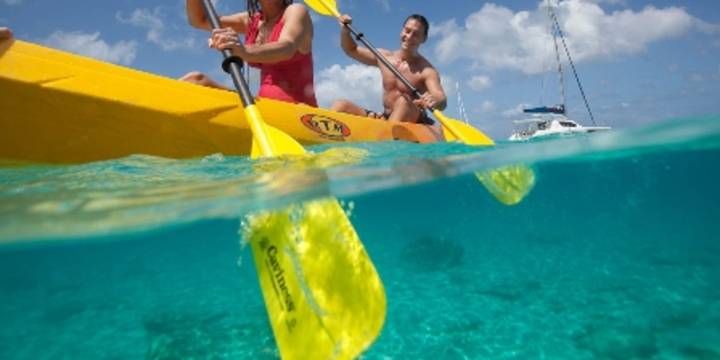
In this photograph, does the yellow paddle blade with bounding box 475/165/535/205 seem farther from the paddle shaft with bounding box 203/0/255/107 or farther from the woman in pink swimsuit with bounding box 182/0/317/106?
the paddle shaft with bounding box 203/0/255/107

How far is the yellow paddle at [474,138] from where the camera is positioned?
203 inches

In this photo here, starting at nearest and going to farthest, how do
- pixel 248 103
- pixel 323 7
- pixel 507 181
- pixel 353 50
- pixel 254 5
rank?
pixel 248 103
pixel 254 5
pixel 323 7
pixel 507 181
pixel 353 50

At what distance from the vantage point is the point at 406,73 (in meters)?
6.64

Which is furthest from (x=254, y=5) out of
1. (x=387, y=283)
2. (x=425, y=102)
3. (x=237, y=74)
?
(x=387, y=283)

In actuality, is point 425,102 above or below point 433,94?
below

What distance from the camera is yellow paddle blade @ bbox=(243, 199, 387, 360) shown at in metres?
1.90

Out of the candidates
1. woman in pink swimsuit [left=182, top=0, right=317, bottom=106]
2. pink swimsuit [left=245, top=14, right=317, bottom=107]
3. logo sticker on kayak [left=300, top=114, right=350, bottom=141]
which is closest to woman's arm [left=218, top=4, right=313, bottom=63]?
woman in pink swimsuit [left=182, top=0, right=317, bottom=106]

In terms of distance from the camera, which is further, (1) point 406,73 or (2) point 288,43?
(1) point 406,73

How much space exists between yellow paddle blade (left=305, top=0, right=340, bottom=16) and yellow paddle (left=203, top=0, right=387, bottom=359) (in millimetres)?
4131

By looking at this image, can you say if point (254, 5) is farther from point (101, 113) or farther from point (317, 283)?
point (317, 283)

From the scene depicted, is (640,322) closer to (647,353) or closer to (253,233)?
(647,353)

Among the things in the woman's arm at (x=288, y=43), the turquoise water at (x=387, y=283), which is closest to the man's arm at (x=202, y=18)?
the woman's arm at (x=288, y=43)

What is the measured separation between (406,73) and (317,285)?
512 centimetres

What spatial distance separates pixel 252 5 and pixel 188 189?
106 inches
